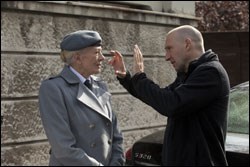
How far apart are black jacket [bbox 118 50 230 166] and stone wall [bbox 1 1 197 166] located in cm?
356

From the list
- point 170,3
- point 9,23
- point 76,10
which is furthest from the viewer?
point 170,3

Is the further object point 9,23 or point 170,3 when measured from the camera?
point 170,3

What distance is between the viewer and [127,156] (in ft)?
17.0

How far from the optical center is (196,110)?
9.68ft

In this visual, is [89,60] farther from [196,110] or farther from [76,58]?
[196,110]

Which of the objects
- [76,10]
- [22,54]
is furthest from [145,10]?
[22,54]

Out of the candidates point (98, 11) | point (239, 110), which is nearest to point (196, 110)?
point (239, 110)

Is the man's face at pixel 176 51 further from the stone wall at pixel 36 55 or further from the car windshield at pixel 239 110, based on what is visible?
the stone wall at pixel 36 55

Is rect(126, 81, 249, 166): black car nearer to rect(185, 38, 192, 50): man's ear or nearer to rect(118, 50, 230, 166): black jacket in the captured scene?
rect(118, 50, 230, 166): black jacket

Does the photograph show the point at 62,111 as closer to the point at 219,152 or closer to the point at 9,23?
the point at 219,152

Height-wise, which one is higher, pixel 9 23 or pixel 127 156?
pixel 9 23

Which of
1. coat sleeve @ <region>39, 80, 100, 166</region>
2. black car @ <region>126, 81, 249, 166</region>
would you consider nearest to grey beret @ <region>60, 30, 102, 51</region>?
coat sleeve @ <region>39, 80, 100, 166</region>

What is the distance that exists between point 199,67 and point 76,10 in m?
4.33

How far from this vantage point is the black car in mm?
4207
